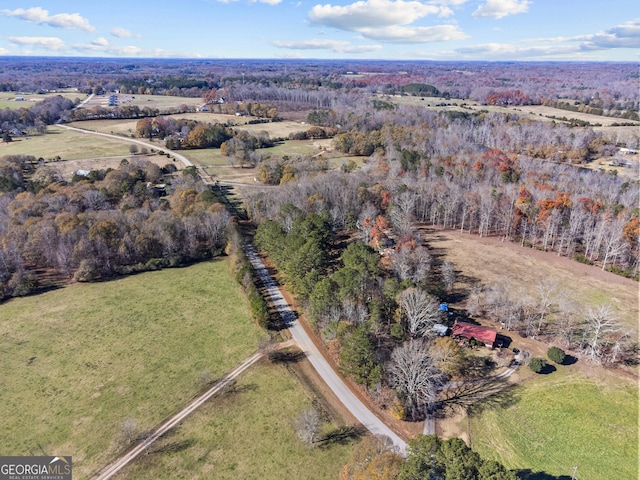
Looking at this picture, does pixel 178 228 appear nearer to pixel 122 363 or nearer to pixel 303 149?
pixel 122 363

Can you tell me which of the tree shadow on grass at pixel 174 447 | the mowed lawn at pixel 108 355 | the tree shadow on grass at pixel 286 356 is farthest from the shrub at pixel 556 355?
the tree shadow on grass at pixel 174 447

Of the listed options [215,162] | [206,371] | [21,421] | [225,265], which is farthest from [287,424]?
[215,162]

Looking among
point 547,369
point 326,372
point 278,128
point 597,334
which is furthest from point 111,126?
point 597,334

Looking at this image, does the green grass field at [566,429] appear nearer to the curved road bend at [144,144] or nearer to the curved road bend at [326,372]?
the curved road bend at [326,372]

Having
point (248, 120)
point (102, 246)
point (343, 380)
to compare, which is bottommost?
point (343, 380)

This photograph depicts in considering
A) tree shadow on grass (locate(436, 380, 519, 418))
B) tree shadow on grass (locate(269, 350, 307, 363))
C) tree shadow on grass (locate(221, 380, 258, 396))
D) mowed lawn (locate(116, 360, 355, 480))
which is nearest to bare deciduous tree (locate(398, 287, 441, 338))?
tree shadow on grass (locate(436, 380, 519, 418))

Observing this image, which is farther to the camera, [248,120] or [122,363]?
[248,120]
